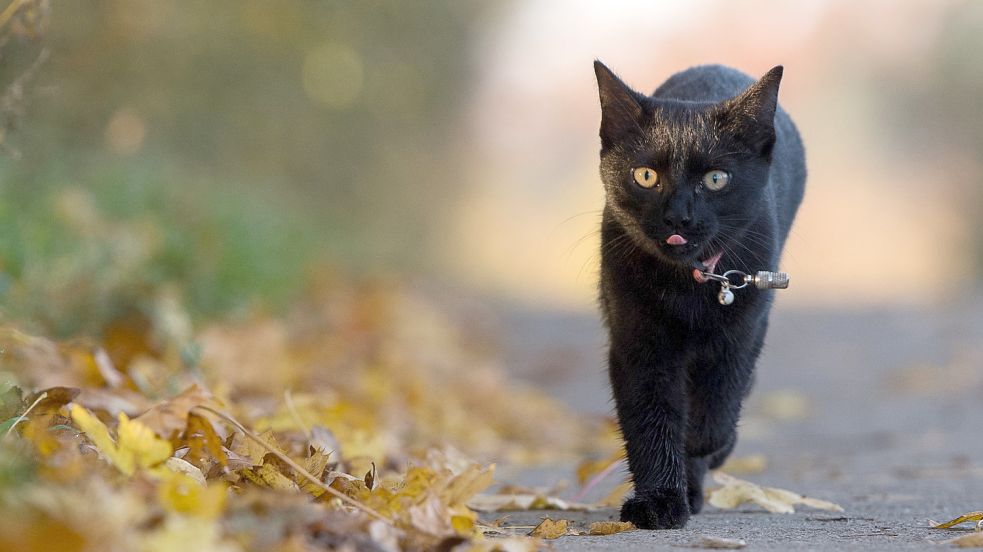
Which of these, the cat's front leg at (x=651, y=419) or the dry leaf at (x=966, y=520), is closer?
the dry leaf at (x=966, y=520)

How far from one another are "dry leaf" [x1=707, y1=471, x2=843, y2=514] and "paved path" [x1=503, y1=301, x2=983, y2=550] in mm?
44

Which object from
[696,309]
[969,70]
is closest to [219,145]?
[696,309]

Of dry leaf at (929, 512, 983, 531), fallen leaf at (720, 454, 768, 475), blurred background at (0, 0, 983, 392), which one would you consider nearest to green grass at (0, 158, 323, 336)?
blurred background at (0, 0, 983, 392)

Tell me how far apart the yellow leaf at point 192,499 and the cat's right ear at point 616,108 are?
5.66 feet

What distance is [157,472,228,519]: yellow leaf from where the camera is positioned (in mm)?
1543

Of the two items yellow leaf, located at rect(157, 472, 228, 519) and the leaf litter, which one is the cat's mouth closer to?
the leaf litter

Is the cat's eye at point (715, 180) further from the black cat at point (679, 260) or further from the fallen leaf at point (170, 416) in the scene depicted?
the fallen leaf at point (170, 416)

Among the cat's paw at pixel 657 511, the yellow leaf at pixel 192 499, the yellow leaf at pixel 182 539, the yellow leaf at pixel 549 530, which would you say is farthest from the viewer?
the cat's paw at pixel 657 511

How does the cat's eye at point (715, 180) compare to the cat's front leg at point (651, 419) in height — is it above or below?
above

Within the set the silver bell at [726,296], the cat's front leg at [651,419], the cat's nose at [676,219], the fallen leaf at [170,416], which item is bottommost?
the fallen leaf at [170,416]

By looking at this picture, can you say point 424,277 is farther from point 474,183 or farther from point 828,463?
point 828,463

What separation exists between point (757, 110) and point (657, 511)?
107cm

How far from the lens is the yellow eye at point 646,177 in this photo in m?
2.83

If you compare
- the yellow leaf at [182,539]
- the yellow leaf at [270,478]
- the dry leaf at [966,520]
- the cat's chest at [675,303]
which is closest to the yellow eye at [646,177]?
the cat's chest at [675,303]
